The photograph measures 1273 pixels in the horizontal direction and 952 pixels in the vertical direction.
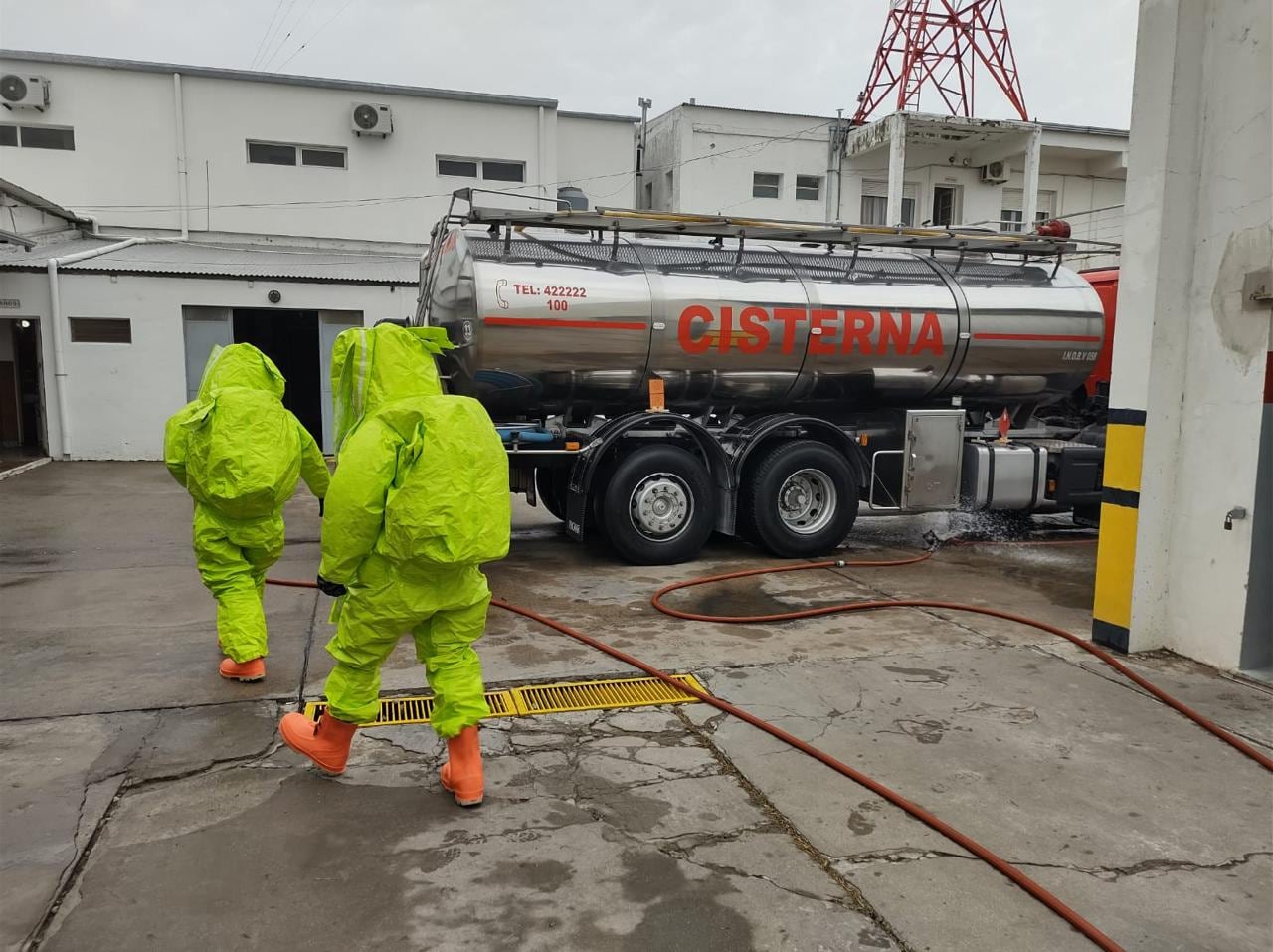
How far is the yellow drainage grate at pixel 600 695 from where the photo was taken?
468 centimetres

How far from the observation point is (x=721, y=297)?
320 inches

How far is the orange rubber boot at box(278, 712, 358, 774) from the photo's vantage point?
370cm

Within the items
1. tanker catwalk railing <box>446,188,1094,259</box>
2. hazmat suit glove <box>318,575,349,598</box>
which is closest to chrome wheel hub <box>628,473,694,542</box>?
tanker catwalk railing <box>446,188,1094,259</box>

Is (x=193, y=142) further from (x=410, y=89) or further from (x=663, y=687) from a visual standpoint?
(x=663, y=687)

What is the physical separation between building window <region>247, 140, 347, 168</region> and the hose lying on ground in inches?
533

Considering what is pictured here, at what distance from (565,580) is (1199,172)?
17.1 feet

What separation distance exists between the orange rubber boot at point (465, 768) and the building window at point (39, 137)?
18.2 m

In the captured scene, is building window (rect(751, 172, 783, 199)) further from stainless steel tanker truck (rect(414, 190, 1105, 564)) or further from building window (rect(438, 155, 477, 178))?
stainless steel tanker truck (rect(414, 190, 1105, 564))

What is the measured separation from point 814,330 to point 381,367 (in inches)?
219

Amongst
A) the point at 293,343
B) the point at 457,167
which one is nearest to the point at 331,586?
the point at 293,343

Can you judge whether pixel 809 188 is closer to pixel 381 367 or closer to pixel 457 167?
pixel 457 167

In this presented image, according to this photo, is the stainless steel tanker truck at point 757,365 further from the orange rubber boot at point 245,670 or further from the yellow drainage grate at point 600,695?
the orange rubber boot at point 245,670

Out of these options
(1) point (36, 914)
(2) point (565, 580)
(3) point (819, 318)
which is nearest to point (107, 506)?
(2) point (565, 580)

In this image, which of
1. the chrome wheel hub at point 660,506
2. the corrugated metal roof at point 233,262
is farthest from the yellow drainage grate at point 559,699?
the corrugated metal roof at point 233,262
